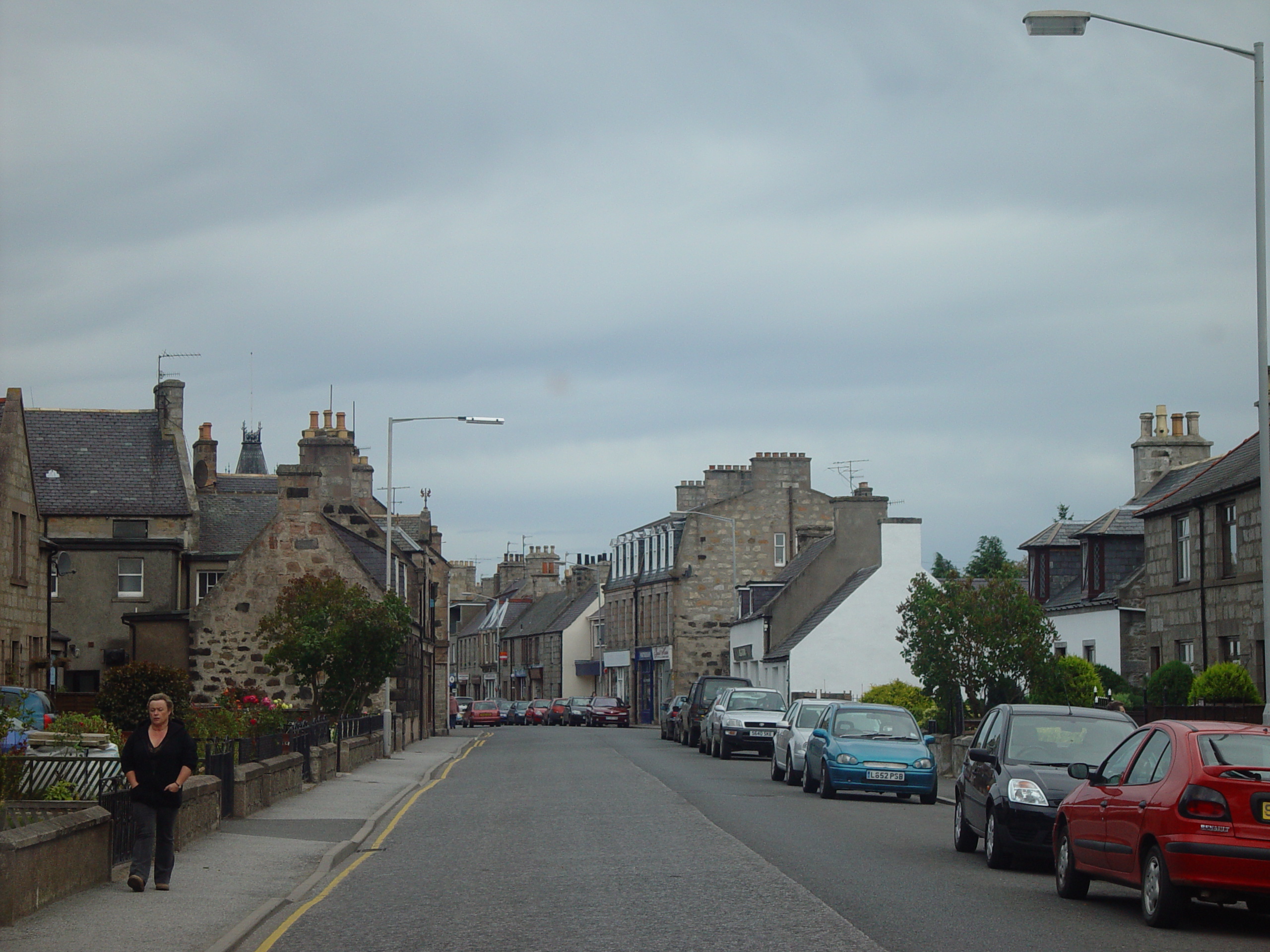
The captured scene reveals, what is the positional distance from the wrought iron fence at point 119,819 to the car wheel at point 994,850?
26.0 ft

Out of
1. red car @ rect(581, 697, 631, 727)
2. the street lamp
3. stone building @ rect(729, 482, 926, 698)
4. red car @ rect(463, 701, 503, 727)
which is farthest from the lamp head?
red car @ rect(463, 701, 503, 727)

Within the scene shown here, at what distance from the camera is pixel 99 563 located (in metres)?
45.2

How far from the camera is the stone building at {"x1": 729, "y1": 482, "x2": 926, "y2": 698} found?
51.2m

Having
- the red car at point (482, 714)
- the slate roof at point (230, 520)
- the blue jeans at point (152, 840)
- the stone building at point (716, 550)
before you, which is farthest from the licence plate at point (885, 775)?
the red car at point (482, 714)

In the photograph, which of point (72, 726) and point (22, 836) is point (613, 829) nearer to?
point (72, 726)

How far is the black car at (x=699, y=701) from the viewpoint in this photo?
44531 millimetres

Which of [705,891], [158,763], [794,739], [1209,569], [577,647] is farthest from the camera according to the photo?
[577,647]

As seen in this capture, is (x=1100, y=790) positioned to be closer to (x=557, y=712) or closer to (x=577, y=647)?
(x=557, y=712)

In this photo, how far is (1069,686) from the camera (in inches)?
1176

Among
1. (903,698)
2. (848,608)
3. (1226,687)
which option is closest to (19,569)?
(903,698)

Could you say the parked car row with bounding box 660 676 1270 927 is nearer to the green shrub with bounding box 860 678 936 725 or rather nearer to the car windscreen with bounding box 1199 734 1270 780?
the car windscreen with bounding box 1199 734 1270 780

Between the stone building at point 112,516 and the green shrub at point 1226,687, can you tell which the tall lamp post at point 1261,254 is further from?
the stone building at point 112,516

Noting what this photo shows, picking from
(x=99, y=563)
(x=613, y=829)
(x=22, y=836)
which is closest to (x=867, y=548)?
(x=99, y=563)

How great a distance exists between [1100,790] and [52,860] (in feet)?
26.9
